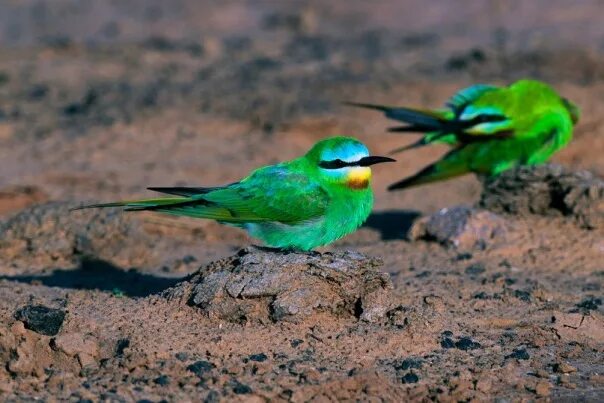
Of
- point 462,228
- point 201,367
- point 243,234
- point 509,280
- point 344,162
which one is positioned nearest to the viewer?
point 201,367

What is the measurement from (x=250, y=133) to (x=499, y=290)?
364 centimetres

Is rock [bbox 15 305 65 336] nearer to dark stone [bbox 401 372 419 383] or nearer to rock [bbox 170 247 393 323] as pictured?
rock [bbox 170 247 393 323]

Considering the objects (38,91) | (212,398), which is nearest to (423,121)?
(212,398)

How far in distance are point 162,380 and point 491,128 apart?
11.7 ft

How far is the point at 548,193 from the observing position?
6.46 meters

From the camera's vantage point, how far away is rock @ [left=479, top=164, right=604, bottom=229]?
6.33 m

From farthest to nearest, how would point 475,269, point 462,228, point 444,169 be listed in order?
point 444,169, point 462,228, point 475,269

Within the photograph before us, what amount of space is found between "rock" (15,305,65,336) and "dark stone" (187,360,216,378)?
53 cm

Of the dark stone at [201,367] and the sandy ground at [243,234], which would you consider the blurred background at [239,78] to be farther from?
the dark stone at [201,367]

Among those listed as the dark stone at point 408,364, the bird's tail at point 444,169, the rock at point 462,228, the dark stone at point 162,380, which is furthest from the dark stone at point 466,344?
the bird's tail at point 444,169

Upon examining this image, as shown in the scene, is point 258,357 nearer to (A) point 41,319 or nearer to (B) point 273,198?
(A) point 41,319

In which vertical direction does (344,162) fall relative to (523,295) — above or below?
above

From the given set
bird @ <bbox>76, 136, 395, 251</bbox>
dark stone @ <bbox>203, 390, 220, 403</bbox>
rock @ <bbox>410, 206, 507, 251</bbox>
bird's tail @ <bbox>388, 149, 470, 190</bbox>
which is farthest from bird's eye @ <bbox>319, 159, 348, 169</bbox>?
bird's tail @ <bbox>388, 149, 470, 190</bbox>

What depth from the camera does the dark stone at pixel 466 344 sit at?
15.0 feet
